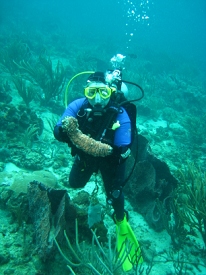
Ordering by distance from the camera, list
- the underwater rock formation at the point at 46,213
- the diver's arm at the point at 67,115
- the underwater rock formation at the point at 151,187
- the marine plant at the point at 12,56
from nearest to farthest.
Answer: the underwater rock formation at the point at 46,213 → the diver's arm at the point at 67,115 → the underwater rock formation at the point at 151,187 → the marine plant at the point at 12,56

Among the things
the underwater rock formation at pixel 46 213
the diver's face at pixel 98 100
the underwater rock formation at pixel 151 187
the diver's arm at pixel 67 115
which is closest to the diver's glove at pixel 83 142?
the diver's arm at pixel 67 115

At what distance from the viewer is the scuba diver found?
2771 mm

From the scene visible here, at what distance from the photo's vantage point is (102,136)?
3.19 m

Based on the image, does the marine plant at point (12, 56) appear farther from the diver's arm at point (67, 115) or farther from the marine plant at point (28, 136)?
the diver's arm at point (67, 115)

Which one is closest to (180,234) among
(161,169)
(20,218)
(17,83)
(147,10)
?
(161,169)

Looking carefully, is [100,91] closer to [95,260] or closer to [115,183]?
[115,183]

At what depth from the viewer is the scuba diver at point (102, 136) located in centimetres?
277

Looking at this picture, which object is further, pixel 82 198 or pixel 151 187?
pixel 151 187

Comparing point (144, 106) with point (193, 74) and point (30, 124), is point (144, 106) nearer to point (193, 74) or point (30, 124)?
point (30, 124)

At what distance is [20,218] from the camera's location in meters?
3.04

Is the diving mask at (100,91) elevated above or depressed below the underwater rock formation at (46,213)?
above

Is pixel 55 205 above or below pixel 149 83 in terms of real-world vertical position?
below

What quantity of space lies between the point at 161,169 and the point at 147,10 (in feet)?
423

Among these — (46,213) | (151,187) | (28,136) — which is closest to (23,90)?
(28,136)
